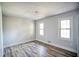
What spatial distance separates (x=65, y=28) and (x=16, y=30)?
109 cm

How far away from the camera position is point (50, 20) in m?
1.69

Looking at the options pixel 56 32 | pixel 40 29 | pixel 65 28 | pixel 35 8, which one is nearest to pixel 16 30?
pixel 40 29

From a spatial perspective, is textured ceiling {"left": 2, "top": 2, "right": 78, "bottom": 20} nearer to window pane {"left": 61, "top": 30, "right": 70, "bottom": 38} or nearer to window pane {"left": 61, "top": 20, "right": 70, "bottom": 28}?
window pane {"left": 61, "top": 20, "right": 70, "bottom": 28}

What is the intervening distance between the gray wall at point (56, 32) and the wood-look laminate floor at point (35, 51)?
11cm

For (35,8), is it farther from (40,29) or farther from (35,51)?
(35,51)

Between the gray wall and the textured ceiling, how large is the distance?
0.38 feet

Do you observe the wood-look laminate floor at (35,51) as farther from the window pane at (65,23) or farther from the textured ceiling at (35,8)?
the textured ceiling at (35,8)

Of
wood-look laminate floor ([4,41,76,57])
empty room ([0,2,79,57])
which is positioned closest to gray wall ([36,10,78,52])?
empty room ([0,2,79,57])

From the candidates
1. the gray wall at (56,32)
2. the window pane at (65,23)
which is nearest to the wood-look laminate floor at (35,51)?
the gray wall at (56,32)

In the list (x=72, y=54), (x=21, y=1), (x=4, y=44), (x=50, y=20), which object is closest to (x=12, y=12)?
(x=21, y=1)

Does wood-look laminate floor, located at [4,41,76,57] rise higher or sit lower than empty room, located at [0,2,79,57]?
lower

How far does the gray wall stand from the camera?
1.56 meters

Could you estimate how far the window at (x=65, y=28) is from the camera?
1587 mm

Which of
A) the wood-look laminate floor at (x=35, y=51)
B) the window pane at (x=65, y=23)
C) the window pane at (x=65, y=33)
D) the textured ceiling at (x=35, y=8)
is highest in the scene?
the textured ceiling at (x=35, y=8)
